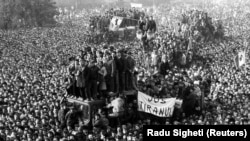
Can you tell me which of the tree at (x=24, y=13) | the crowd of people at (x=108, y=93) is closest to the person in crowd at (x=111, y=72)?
the crowd of people at (x=108, y=93)

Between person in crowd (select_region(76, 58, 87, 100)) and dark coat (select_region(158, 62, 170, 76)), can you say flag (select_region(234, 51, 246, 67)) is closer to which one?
dark coat (select_region(158, 62, 170, 76))

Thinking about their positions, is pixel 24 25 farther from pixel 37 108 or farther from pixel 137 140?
pixel 137 140

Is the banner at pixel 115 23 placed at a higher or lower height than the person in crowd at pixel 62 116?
higher

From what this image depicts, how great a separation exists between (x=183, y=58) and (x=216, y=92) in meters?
7.15

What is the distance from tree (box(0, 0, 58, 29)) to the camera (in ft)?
159

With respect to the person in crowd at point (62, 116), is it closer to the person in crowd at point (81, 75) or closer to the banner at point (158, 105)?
the person in crowd at point (81, 75)

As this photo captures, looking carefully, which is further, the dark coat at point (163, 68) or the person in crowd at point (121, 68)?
the dark coat at point (163, 68)

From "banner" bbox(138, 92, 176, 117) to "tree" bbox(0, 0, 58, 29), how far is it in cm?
3340

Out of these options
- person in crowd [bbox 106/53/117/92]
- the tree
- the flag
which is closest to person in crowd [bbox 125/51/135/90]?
person in crowd [bbox 106/53/117/92]

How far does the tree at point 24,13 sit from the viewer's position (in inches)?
1907

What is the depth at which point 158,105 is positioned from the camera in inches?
679

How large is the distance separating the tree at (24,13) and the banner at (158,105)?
33.4 m

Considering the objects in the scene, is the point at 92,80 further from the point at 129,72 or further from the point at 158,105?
the point at 158,105

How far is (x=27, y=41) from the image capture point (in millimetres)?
36188
